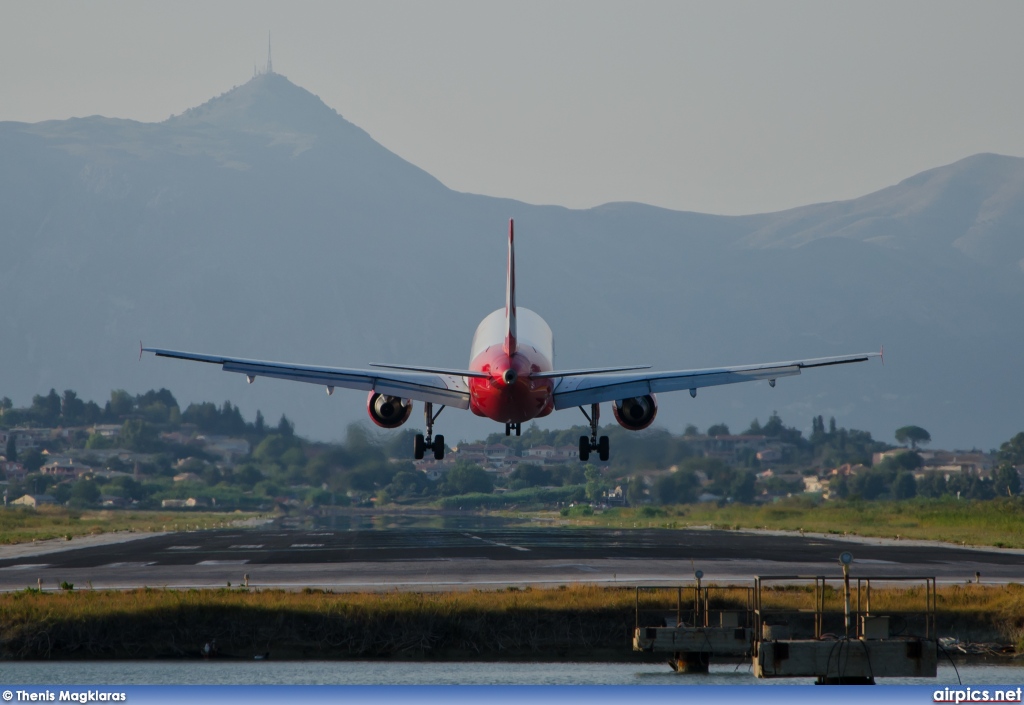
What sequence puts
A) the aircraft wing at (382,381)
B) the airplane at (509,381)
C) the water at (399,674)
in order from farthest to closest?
the aircraft wing at (382,381) < the airplane at (509,381) < the water at (399,674)

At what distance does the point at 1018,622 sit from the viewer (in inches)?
A: 2083

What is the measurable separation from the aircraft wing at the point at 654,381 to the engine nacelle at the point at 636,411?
874 mm

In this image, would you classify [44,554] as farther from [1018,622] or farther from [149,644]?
[1018,622]

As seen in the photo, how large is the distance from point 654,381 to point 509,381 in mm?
9723

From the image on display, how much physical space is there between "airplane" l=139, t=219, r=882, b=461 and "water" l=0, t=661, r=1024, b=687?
1272 cm

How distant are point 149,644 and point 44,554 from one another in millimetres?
38948

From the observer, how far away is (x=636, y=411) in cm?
Answer: 6800

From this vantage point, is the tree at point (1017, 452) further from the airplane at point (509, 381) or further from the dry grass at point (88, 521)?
the airplane at point (509, 381)

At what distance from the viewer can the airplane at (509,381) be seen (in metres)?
60.1

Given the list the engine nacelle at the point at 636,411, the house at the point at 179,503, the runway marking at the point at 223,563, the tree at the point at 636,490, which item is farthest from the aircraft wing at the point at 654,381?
the house at the point at 179,503

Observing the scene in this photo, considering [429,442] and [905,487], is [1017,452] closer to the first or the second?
[905,487]

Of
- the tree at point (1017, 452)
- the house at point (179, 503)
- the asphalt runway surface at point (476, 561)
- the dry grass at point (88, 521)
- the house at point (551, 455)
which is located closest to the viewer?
the asphalt runway surface at point (476, 561)

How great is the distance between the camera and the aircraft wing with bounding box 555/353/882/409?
6469cm

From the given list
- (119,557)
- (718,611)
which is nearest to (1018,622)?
(718,611)
